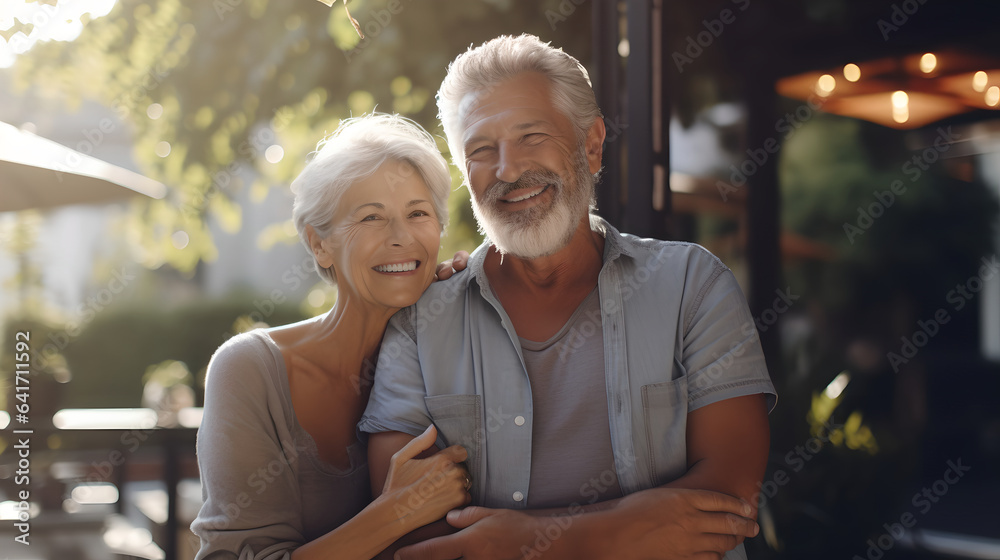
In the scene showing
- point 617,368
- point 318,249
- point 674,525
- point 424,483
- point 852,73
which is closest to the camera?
point 674,525

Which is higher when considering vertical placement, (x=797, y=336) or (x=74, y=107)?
(x=74, y=107)

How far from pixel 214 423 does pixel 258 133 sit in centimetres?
277

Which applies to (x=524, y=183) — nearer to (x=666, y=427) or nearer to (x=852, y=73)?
(x=666, y=427)

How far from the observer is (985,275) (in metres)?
3.77

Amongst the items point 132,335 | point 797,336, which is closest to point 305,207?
point 797,336

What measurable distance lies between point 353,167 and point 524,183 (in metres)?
0.48

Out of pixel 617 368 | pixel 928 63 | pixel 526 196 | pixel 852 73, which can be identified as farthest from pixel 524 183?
pixel 928 63

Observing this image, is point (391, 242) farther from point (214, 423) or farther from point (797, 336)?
point (797, 336)

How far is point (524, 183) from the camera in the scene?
2.02m

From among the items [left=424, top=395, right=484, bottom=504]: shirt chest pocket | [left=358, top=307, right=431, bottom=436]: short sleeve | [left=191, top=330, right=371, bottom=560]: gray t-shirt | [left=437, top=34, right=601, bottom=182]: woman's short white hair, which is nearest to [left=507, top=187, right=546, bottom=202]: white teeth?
[left=437, top=34, right=601, bottom=182]: woman's short white hair

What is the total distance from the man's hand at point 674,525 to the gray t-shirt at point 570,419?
17cm

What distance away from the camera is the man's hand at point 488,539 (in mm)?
1734

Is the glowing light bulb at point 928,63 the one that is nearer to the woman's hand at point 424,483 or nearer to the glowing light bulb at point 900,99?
the glowing light bulb at point 900,99

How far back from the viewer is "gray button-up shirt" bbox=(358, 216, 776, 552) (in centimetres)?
188
